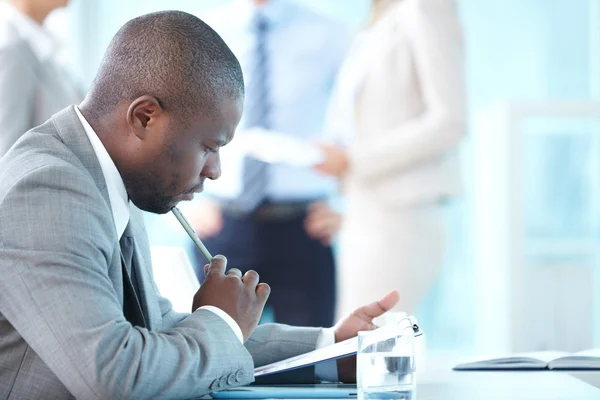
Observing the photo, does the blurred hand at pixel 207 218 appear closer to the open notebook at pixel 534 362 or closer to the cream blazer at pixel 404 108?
the cream blazer at pixel 404 108

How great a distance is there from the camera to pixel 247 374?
115cm

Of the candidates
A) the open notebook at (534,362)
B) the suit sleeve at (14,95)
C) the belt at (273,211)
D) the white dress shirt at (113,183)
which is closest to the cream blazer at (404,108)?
the belt at (273,211)

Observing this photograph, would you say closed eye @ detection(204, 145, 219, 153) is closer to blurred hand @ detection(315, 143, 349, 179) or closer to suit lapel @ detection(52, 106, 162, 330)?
suit lapel @ detection(52, 106, 162, 330)

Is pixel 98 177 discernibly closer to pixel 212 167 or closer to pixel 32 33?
pixel 212 167

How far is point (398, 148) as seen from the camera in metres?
3.56

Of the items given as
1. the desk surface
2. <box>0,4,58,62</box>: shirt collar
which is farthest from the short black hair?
<box>0,4,58,62</box>: shirt collar

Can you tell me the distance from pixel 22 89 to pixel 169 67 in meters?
1.87

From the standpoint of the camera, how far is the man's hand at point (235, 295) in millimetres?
1180

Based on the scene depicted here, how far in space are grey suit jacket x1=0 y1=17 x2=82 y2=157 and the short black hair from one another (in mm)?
1671

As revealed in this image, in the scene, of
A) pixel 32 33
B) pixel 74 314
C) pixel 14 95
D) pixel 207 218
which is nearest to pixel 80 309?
pixel 74 314

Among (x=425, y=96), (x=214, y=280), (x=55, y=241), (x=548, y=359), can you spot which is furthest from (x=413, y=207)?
(x=55, y=241)

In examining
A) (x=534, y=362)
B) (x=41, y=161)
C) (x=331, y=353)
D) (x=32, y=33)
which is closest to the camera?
(x=41, y=161)

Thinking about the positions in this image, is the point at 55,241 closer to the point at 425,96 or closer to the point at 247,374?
the point at 247,374

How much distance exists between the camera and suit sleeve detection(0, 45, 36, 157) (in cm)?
283
